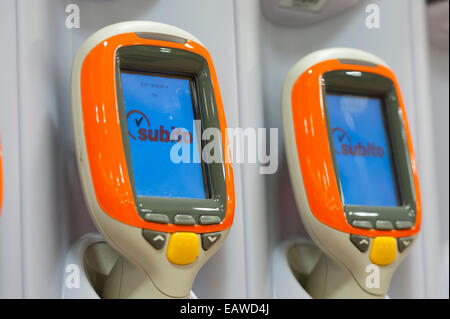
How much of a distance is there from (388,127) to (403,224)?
206mm

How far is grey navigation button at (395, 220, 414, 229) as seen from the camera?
1121 mm

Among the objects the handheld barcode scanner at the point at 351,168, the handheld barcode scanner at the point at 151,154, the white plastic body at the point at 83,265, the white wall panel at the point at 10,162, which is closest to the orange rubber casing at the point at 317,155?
the handheld barcode scanner at the point at 351,168

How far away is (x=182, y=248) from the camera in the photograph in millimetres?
929

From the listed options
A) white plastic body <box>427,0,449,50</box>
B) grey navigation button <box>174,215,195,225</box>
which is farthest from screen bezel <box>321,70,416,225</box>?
white plastic body <box>427,0,449,50</box>

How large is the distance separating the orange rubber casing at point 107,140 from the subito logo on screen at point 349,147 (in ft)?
1.10

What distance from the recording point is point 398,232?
1121mm

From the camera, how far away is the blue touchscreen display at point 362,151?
114cm

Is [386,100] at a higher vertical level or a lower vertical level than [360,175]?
higher

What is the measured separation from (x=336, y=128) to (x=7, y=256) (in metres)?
0.62

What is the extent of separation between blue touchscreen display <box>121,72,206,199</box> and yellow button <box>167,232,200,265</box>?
0.08 metres

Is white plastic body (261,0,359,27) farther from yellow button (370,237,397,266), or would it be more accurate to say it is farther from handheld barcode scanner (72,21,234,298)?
yellow button (370,237,397,266)

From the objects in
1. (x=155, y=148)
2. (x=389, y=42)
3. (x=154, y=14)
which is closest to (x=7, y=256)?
(x=155, y=148)

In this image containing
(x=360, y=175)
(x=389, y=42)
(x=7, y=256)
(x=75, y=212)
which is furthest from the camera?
(x=389, y=42)
